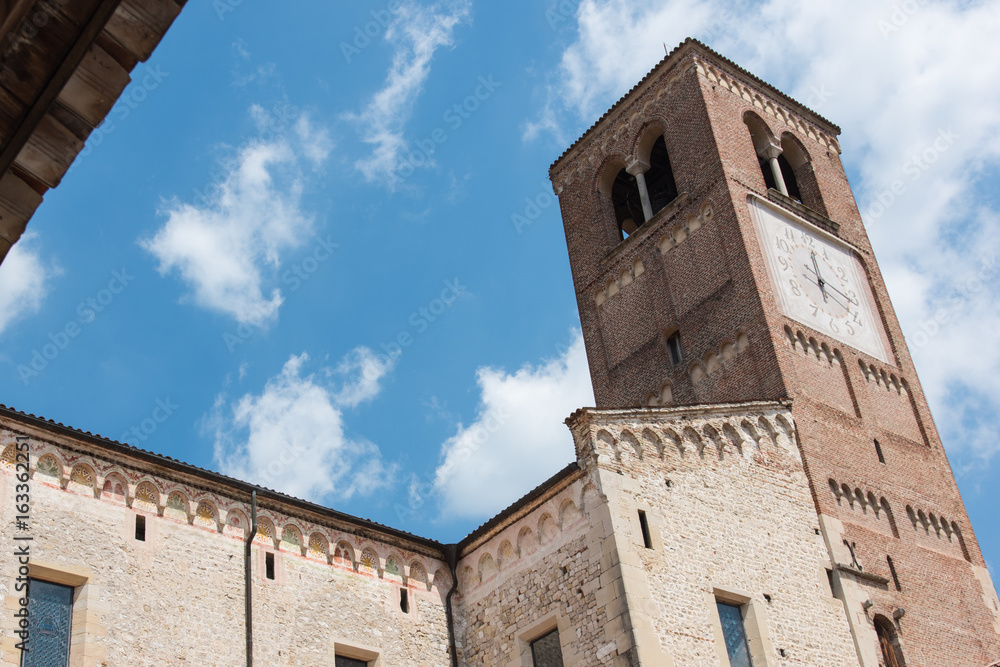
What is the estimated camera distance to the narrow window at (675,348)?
22.0m

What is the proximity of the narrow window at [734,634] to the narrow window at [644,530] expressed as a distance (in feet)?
4.50

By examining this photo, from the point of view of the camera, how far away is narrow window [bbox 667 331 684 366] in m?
22.0

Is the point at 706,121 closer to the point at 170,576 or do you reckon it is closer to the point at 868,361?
the point at 868,361

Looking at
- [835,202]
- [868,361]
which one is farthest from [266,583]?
[835,202]

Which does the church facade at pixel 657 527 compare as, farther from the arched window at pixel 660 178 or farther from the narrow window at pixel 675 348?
the arched window at pixel 660 178

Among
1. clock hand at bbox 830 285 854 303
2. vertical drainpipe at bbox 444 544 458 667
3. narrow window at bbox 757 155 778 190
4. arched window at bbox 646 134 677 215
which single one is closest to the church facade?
vertical drainpipe at bbox 444 544 458 667

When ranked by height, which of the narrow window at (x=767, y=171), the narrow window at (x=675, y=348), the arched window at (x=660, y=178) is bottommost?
the narrow window at (x=675, y=348)

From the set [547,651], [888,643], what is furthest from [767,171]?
[547,651]

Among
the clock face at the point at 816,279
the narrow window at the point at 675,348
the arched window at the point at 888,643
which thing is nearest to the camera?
the arched window at the point at 888,643

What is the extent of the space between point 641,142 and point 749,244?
5.58 metres

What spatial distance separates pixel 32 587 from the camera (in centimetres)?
1238

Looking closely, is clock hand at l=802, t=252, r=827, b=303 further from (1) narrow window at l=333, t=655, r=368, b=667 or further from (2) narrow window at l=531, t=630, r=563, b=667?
(1) narrow window at l=333, t=655, r=368, b=667

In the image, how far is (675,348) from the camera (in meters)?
22.3

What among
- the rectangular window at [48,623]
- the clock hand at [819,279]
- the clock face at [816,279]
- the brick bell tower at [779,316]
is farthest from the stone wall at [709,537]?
the rectangular window at [48,623]
